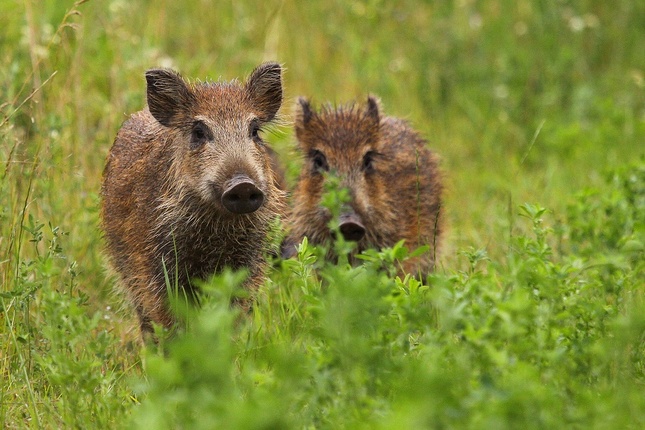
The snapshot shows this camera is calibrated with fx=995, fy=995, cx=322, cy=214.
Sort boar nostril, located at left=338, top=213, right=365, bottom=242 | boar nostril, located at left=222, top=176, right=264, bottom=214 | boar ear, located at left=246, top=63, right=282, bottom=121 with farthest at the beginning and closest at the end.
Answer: boar nostril, located at left=338, top=213, right=365, bottom=242
boar ear, located at left=246, top=63, right=282, bottom=121
boar nostril, located at left=222, top=176, right=264, bottom=214

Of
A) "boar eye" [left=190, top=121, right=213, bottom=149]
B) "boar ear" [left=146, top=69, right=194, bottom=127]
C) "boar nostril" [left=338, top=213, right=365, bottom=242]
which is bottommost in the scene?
"boar nostril" [left=338, top=213, right=365, bottom=242]

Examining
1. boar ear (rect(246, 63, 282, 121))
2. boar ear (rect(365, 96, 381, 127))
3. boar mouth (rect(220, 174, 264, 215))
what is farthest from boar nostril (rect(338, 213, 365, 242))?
boar mouth (rect(220, 174, 264, 215))

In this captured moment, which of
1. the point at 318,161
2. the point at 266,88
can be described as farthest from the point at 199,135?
the point at 318,161

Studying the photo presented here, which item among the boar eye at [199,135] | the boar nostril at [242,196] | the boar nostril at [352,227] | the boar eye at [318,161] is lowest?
the boar nostril at [352,227]

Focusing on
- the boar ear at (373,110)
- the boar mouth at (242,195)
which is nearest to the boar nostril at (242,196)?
the boar mouth at (242,195)

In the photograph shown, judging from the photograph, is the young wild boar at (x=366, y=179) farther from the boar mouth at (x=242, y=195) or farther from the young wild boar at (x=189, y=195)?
the boar mouth at (x=242, y=195)

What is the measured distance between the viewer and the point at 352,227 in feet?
21.0

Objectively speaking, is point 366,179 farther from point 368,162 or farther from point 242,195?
point 242,195

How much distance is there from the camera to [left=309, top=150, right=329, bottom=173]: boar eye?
7129 mm

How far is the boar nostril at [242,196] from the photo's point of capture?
16.1 feet

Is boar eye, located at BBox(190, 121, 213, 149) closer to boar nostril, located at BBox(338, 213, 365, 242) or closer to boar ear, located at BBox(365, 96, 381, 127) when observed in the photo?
boar nostril, located at BBox(338, 213, 365, 242)

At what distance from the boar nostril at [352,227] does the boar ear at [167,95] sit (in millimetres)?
1365

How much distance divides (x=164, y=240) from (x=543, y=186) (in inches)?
176

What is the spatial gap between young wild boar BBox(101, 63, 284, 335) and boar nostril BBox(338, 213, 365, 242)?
70 centimetres
